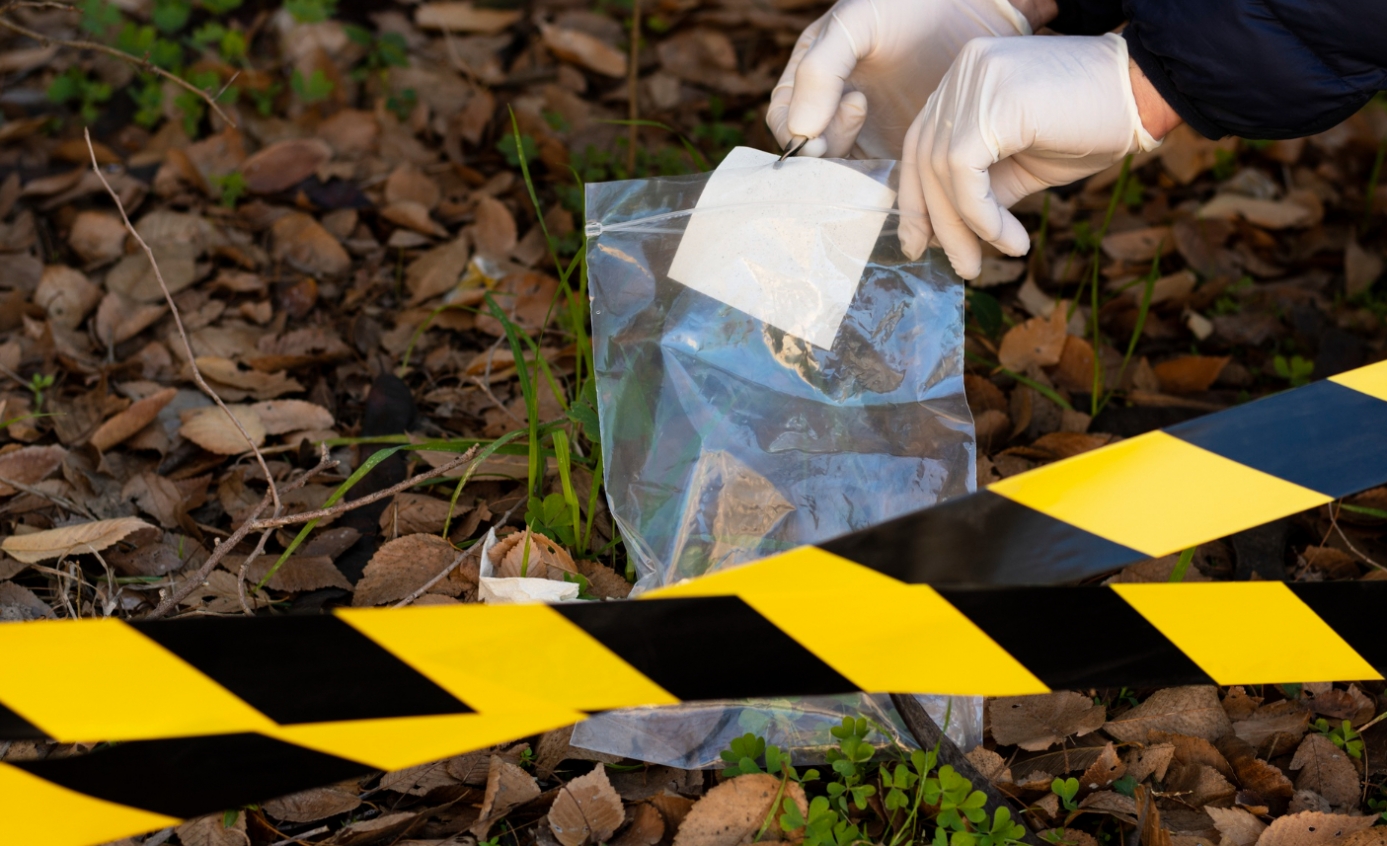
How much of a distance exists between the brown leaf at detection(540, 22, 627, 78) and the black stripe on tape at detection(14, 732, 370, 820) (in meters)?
2.02

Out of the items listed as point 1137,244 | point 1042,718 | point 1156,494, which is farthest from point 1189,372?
point 1156,494

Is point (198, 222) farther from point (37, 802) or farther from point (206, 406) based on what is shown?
point (37, 802)

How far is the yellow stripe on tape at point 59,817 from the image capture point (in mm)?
800

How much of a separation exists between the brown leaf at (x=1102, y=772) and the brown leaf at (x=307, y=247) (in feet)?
5.23

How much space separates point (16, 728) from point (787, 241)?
966 mm

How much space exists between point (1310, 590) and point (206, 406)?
160 centimetres

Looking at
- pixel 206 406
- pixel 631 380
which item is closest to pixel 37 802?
pixel 631 380

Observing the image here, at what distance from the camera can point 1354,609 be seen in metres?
0.96

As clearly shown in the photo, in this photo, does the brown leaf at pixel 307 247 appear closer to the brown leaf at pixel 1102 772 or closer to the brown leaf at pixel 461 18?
the brown leaf at pixel 461 18

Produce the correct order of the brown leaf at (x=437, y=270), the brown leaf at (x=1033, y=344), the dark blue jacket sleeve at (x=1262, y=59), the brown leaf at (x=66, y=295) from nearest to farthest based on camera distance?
the dark blue jacket sleeve at (x=1262, y=59)
the brown leaf at (x=1033, y=344)
the brown leaf at (x=66, y=295)
the brown leaf at (x=437, y=270)

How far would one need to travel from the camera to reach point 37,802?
2.64 feet

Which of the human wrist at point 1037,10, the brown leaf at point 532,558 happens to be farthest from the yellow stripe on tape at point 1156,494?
the human wrist at point 1037,10

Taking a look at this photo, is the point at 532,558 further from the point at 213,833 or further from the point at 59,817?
the point at 59,817

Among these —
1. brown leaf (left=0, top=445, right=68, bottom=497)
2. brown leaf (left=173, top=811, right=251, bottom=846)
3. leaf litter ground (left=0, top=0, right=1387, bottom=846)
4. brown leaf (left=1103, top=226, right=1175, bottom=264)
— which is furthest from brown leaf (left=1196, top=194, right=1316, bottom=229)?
brown leaf (left=0, top=445, right=68, bottom=497)
